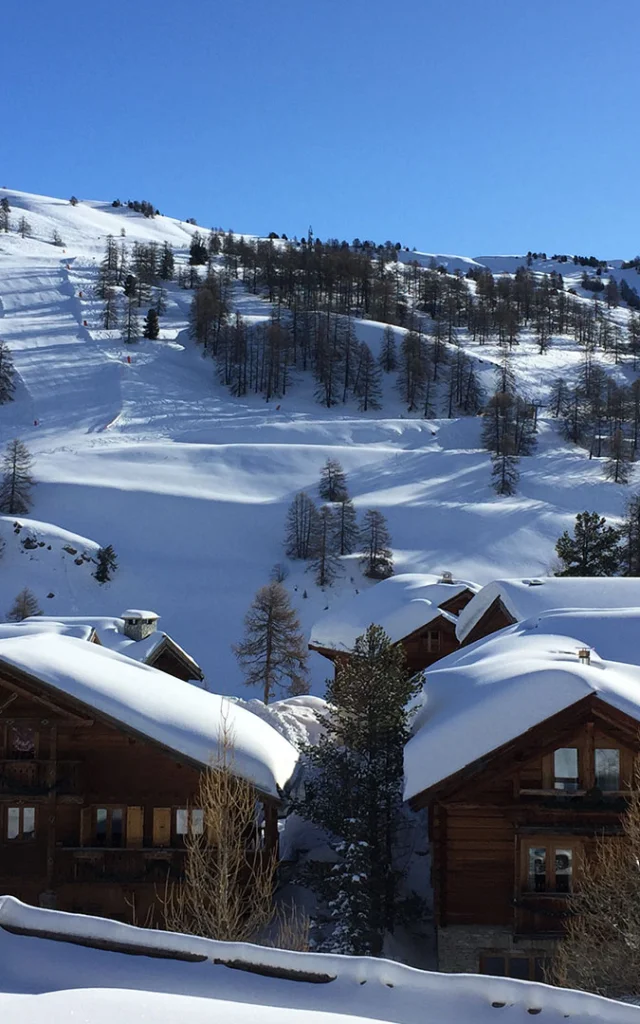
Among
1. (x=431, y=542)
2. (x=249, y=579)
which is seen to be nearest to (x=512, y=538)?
(x=431, y=542)

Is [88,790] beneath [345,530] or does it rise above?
beneath

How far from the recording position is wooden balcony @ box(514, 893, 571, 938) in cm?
1478

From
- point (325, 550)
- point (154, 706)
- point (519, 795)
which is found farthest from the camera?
point (325, 550)

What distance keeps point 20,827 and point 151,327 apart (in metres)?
103

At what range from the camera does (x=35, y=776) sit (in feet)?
58.5

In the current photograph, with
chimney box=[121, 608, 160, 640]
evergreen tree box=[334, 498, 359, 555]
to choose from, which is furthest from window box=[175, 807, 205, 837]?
evergreen tree box=[334, 498, 359, 555]

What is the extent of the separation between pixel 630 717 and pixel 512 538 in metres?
53.1

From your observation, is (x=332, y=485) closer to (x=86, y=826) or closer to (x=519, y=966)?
(x=86, y=826)

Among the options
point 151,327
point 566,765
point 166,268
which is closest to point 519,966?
point 566,765

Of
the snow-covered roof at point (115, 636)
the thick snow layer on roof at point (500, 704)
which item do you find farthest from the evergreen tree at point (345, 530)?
the thick snow layer on roof at point (500, 704)

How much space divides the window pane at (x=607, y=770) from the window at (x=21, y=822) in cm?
1151

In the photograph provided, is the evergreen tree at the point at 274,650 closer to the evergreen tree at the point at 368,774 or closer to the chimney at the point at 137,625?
the chimney at the point at 137,625

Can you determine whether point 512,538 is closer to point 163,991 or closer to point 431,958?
point 431,958

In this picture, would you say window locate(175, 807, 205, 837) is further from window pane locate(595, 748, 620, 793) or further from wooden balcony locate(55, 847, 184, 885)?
window pane locate(595, 748, 620, 793)
